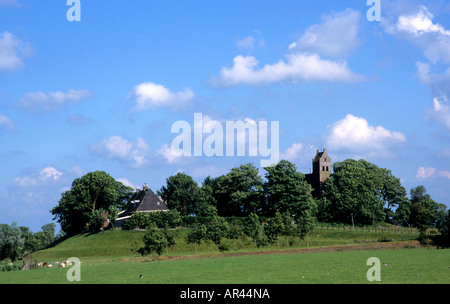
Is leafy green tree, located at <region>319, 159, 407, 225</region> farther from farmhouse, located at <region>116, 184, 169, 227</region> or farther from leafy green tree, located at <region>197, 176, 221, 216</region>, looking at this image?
farmhouse, located at <region>116, 184, 169, 227</region>

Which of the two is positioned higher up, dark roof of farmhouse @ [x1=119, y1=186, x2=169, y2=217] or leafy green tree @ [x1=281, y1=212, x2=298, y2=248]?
dark roof of farmhouse @ [x1=119, y1=186, x2=169, y2=217]

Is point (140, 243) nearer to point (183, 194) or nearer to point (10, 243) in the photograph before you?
point (10, 243)

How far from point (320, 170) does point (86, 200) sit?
232 ft

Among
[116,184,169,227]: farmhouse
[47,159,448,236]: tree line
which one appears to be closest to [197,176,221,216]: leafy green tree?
[47,159,448,236]: tree line

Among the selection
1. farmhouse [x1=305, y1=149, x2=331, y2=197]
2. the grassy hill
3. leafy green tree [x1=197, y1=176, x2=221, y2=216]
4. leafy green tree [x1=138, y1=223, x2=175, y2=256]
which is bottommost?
the grassy hill

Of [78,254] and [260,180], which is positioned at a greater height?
[260,180]

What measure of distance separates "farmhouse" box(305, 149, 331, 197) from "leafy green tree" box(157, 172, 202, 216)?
39720 millimetres

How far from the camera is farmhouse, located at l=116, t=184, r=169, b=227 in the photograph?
10887cm

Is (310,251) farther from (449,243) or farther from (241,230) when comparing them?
(449,243)
